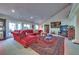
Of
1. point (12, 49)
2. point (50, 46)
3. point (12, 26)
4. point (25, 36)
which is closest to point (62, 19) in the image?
point (50, 46)

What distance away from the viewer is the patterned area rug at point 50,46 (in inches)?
129

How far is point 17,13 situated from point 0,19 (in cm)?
43

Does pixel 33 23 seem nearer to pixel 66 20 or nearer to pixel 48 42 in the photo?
pixel 48 42

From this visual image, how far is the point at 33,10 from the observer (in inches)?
130

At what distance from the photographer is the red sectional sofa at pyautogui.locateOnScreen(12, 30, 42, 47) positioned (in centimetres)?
338

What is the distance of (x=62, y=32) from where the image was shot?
130 inches

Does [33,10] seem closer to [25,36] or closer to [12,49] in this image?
[25,36]

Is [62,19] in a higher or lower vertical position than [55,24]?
higher

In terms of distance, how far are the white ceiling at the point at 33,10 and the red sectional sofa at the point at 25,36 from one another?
33cm

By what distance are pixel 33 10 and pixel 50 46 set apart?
3.17ft

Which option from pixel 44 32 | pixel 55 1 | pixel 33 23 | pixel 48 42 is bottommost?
pixel 48 42

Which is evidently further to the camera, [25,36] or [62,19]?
[25,36]

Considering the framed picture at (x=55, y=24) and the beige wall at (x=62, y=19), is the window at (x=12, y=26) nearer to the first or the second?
the beige wall at (x=62, y=19)
